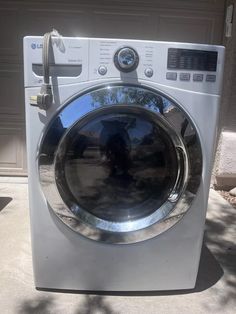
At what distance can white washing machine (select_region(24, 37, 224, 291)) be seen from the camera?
6.81 feet

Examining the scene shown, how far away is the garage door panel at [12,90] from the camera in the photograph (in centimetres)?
423

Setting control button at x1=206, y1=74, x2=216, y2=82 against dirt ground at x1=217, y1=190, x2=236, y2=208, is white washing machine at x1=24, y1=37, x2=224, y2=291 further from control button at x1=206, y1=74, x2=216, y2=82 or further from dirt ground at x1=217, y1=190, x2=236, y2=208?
dirt ground at x1=217, y1=190, x2=236, y2=208

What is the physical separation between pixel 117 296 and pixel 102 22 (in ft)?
9.01

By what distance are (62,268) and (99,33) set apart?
8.48ft

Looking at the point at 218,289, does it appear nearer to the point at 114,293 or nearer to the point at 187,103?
the point at 114,293

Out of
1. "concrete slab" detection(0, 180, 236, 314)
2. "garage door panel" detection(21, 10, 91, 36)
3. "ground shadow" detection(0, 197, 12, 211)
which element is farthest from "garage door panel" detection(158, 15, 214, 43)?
"ground shadow" detection(0, 197, 12, 211)

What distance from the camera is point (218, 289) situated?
2.53 m

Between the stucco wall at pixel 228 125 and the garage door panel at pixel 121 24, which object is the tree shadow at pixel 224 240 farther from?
the garage door panel at pixel 121 24

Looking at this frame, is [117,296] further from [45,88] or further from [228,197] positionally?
[228,197]

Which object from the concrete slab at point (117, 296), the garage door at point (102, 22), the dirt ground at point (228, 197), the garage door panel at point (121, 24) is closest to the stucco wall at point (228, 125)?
the dirt ground at point (228, 197)

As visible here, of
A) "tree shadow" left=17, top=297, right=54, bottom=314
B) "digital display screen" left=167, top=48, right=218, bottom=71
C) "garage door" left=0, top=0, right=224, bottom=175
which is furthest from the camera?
"garage door" left=0, top=0, right=224, bottom=175

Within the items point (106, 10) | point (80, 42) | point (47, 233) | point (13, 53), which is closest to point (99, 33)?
point (106, 10)

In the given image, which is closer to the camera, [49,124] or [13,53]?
[49,124]

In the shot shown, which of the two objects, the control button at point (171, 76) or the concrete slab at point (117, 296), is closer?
the control button at point (171, 76)
